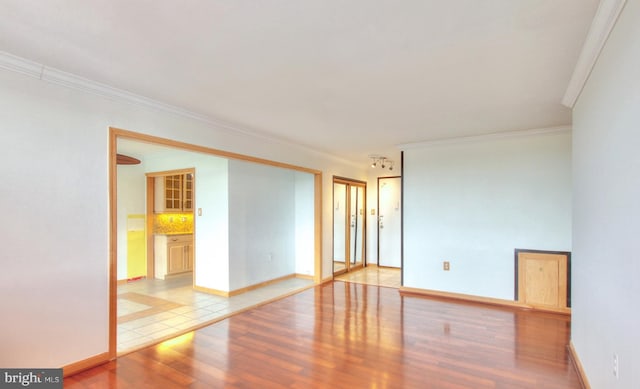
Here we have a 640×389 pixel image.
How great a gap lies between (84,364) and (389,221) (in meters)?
5.96

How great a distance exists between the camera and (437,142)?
504 centimetres

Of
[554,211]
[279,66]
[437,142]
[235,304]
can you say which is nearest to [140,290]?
[235,304]

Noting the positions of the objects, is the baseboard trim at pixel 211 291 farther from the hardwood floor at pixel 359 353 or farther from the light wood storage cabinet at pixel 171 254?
the light wood storage cabinet at pixel 171 254

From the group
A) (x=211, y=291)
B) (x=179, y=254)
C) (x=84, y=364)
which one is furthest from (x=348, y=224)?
(x=84, y=364)

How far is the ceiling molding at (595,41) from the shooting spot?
5.56 feet

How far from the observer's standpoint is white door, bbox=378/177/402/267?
7.36 m

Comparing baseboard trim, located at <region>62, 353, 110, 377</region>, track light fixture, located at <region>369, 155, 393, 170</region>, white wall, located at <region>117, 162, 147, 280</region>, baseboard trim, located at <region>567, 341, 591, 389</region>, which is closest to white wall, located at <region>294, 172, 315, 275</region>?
track light fixture, located at <region>369, 155, 393, 170</region>

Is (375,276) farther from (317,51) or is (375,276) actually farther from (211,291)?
(317,51)

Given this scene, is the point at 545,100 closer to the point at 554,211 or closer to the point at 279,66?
the point at 554,211

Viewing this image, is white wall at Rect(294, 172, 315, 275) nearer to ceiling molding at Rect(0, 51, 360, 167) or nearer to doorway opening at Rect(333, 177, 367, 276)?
doorway opening at Rect(333, 177, 367, 276)

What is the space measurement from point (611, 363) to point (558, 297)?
9.32ft

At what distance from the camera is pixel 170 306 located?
447 cm

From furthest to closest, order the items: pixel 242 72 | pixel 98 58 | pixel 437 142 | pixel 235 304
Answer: pixel 437 142 → pixel 235 304 → pixel 242 72 → pixel 98 58

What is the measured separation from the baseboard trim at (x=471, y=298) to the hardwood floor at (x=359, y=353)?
19cm
